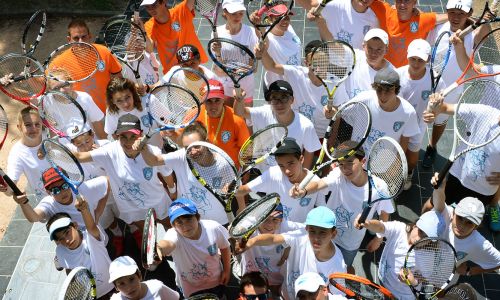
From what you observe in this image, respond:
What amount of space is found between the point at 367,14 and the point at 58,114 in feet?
14.9

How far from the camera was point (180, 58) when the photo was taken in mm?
7598

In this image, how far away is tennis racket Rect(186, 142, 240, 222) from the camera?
6.03 m

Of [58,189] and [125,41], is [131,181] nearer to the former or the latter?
[58,189]

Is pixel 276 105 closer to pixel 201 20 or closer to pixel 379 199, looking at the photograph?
pixel 379 199

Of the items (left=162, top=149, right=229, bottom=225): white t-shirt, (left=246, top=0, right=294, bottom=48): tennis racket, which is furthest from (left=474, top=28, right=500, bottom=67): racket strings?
(left=162, top=149, right=229, bottom=225): white t-shirt

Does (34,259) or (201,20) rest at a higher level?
(201,20)

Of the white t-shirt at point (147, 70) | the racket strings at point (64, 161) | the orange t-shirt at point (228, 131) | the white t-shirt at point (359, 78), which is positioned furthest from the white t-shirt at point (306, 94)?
the racket strings at point (64, 161)

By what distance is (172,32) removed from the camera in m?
8.59

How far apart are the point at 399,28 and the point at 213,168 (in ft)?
12.3

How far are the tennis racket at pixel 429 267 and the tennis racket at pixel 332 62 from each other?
7.78 feet

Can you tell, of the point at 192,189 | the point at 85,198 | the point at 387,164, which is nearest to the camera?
the point at 387,164

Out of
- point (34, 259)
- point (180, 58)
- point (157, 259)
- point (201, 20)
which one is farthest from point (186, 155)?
point (201, 20)

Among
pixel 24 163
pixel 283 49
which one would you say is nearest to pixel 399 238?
pixel 283 49

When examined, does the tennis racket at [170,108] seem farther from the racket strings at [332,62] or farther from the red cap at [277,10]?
the red cap at [277,10]
